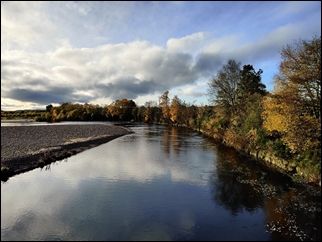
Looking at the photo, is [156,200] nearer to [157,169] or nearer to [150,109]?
[157,169]

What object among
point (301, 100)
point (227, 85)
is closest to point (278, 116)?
point (301, 100)

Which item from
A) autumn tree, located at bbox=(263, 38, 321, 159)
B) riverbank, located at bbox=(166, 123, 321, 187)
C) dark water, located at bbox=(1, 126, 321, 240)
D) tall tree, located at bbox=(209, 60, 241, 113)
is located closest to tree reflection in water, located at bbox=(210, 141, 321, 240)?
dark water, located at bbox=(1, 126, 321, 240)

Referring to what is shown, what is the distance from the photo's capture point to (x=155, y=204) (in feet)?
54.5

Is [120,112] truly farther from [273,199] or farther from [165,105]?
[273,199]

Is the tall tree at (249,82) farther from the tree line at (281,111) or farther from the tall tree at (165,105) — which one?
the tall tree at (165,105)

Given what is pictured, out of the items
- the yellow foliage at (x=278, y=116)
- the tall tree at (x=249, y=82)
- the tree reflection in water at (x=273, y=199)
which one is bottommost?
the tree reflection in water at (x=273, y=199)

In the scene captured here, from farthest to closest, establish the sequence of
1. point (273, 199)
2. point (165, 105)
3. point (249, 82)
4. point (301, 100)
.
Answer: point (165, 105) < point (249, 82) < point (301, 100) < point (273, 199)

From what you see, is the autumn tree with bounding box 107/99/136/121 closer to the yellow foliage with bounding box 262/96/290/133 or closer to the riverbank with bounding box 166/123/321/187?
the riverbank with bounding box 166/123/321/187

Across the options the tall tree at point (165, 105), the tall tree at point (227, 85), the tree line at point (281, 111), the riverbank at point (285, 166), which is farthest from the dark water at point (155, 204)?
the tall tree at point (165, 105)

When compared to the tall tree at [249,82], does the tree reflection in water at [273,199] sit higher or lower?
lower

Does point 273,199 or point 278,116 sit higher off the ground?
point 278,116

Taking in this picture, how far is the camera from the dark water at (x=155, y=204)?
13.0 m

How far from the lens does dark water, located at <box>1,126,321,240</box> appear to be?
1304 centimetres

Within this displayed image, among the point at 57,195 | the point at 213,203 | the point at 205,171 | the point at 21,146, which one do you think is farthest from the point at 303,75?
the point at 21,146
